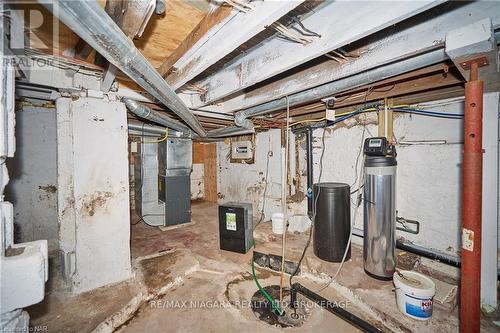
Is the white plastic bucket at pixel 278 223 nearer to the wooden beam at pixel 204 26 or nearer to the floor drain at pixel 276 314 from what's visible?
the floor drain at pixel 276 314

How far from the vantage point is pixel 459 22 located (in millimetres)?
1098

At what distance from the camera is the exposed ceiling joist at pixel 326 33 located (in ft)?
3.26

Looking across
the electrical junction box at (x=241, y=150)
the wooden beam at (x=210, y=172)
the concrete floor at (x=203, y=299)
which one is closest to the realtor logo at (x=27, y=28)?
the concrete floor at (x=203, y=299)

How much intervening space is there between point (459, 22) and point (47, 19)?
2218mm

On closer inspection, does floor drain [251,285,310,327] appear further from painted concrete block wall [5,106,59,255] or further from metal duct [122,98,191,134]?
painted concrete block wall [5,106,59,255]

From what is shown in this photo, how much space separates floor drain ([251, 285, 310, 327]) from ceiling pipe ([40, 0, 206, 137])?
2021 mm

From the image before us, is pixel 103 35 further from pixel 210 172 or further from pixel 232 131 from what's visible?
pixel 210 172

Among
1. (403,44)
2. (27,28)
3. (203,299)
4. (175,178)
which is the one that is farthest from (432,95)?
(175,178)

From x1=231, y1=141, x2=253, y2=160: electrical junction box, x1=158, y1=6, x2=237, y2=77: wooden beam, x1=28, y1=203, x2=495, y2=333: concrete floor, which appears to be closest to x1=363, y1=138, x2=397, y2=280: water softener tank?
x1=28, y1=203, x2=495, y2=333: concrete floor

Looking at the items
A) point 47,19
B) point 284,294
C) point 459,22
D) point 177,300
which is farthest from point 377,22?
point 177,300

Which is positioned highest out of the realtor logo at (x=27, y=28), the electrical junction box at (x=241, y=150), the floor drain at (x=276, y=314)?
the realtor logo at (x=27, y=28)

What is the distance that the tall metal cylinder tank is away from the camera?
220cm

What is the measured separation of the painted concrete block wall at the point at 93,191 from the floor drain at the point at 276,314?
55.0 inches

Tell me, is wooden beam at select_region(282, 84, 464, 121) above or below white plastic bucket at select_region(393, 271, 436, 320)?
above
